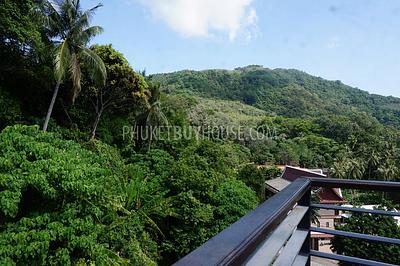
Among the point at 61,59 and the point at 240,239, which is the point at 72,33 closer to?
the point at 61,59

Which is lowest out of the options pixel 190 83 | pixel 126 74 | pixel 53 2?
pixel 126 74

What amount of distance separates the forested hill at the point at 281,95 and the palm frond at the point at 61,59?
4905 centimetres

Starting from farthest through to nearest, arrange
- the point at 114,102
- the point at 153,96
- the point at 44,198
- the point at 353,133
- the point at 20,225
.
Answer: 1. the point at 353,133
2. the point at 153,96
3. the point at 114,102
4. the point at 44,198
5. the point at 20,225

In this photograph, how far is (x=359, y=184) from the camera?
73.2 inches

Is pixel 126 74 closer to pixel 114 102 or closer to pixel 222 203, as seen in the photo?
pixel 114 102

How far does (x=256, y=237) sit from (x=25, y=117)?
1433cm

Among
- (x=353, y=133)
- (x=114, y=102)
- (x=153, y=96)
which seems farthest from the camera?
(x=353, y=133)

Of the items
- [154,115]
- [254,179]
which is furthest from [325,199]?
[154,115]

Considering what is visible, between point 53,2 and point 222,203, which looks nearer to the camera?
point 53,2

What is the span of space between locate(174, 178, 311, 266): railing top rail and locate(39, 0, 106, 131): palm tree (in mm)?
11904

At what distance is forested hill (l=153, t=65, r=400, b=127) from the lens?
2594 inches

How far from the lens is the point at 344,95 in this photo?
81.3 meters

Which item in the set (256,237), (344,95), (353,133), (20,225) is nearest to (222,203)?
(20,225)

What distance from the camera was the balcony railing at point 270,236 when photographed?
2.07ft
